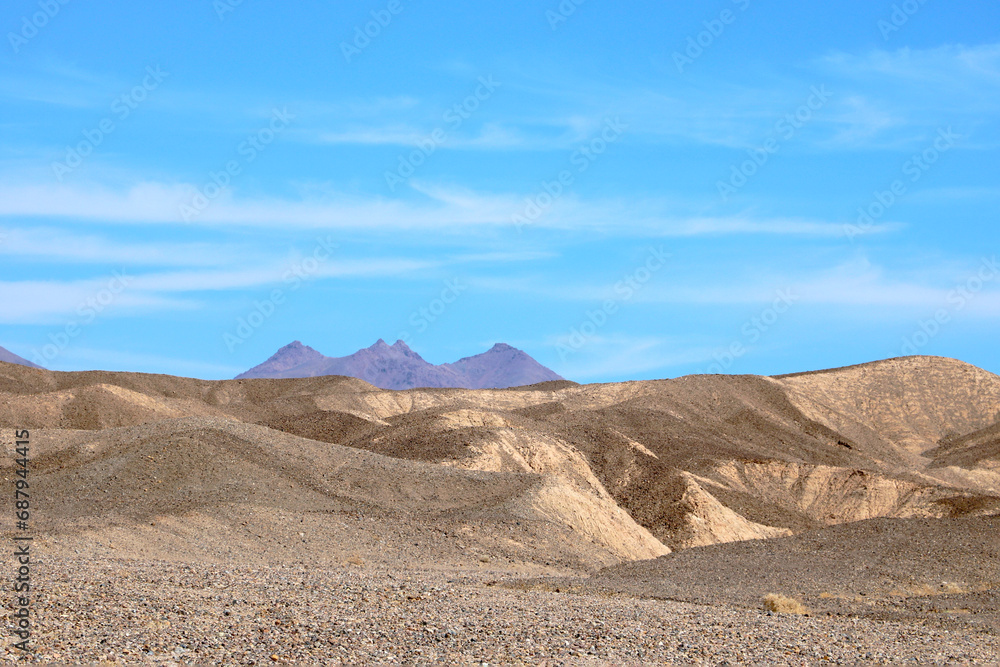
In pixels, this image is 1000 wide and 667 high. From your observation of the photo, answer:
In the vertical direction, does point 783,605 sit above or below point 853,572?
below

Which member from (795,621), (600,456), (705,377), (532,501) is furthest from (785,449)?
(795,621)

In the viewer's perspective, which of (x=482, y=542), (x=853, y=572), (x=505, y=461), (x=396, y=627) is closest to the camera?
(x=396, y=627)

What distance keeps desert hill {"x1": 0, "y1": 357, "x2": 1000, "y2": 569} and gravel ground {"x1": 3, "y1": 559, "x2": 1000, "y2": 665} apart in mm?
8231

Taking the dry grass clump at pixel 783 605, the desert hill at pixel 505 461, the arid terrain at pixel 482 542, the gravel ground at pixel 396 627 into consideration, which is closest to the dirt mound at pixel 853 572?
the arid terrain at pixel 482 542

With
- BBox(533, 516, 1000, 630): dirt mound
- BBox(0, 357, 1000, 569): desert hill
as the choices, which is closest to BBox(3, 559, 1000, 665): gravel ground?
BBox(533, 516, 1000, 630): dirt mound

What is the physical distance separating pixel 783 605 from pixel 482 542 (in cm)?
1083

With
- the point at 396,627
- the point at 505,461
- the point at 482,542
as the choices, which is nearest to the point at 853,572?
the point at 482,542

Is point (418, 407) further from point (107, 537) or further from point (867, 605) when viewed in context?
point (867, 605)

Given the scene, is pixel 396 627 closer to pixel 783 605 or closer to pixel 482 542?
pixel 783 605

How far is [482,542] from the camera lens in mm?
28641

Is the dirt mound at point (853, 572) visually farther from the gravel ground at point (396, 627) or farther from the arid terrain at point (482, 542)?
the gravel ground at point (396, 627)

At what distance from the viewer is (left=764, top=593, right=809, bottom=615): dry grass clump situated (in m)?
19.3

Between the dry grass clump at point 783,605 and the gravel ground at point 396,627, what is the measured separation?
2.54 ft

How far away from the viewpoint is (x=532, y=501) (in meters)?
32.1
